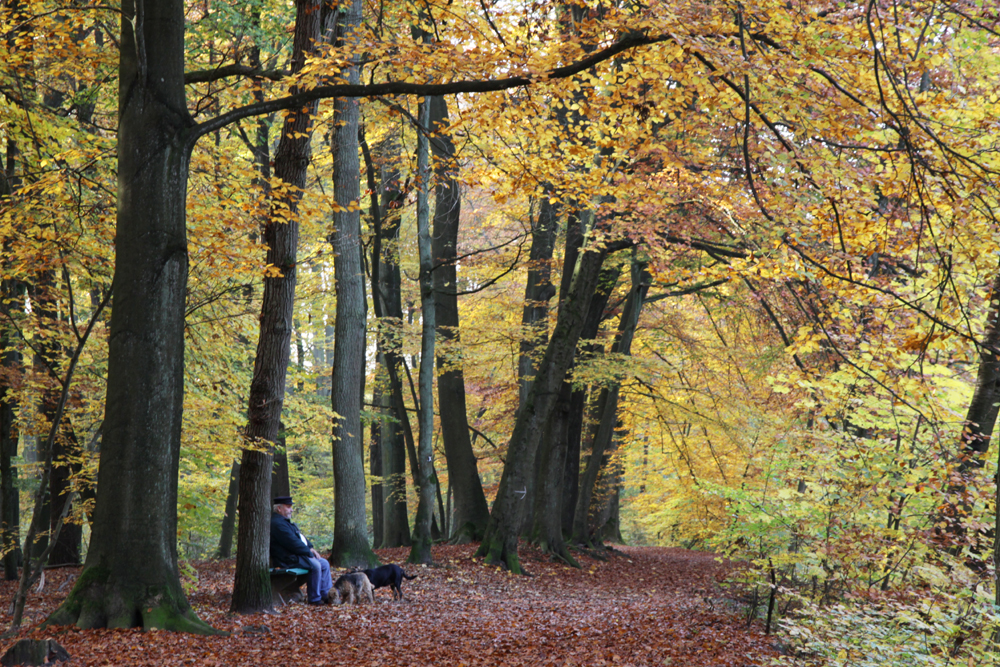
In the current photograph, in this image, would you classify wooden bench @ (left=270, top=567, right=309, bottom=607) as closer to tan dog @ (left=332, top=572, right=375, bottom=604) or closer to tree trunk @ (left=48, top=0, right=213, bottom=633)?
tan dog @ (left=332, top=572, right=375, bottom=604)

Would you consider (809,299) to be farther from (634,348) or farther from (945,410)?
(634,348)

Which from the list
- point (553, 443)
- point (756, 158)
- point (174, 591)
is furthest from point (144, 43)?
point (553, 443)

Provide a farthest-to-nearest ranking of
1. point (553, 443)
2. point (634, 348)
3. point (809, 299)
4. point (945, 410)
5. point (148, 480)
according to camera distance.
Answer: point (634, 348)
point (553, 443)
point (809, 299)
point (945, 410)
point (148, 480)

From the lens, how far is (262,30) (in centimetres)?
1037

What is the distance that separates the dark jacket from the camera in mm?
8180

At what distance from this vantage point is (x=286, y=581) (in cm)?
823

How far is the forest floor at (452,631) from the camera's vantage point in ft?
17.5

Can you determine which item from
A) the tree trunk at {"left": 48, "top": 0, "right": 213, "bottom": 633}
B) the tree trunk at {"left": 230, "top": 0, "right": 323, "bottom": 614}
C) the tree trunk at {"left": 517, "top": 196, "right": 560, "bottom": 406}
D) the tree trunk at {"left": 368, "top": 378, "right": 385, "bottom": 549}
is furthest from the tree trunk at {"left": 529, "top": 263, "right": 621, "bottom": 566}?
the tree trunk at {"left": 48, "top": 0, "right": 213, "bottom": 633}

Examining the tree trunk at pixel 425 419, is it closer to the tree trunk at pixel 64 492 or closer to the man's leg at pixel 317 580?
the man's leg at pixel 317 580

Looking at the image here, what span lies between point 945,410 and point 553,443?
790 centimetres

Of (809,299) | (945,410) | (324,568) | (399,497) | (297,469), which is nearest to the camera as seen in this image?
(945,410)

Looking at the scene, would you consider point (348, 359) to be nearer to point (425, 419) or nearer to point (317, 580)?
point (425, 419)

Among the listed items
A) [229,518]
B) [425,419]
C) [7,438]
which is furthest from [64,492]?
[229,518]

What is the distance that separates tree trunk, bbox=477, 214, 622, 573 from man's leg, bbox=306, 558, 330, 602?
3997 mm
